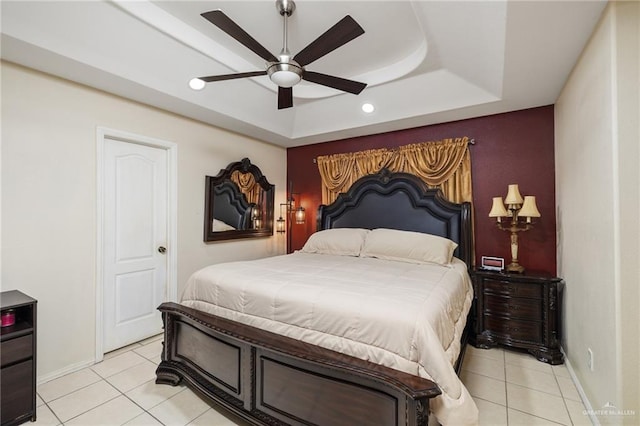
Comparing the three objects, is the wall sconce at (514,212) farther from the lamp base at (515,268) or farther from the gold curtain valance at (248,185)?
the gold curtain valance at (248,185)

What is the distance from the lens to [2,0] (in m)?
1.88

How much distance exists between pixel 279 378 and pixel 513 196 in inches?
111

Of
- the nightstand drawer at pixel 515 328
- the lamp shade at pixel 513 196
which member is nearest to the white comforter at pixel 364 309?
the nightstand drawer at pixel 515 328

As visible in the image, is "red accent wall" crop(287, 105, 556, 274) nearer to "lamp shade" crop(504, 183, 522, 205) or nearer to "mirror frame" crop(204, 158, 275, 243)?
"lamp shade" crop(504, 183, 522, 205)

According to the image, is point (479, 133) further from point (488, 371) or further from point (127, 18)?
point (127, 18)

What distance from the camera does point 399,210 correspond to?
3865mm

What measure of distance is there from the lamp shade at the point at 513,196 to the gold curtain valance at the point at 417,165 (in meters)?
0.48

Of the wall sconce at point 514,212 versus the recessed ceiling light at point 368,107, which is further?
the recessed ceiling light at point 368,107

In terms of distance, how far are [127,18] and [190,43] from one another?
48 cm

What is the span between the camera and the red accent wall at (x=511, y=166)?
315 cm

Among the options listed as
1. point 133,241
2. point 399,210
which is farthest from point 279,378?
point 399,210

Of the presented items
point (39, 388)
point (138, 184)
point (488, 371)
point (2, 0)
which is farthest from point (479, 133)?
point (39, 388)

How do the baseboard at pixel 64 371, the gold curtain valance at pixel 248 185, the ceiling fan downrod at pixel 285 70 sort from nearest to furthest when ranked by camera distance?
1. the ceiling fan downrod at pixel 285 70
2. the baseboard at pixel 64 371
3. the gold curtain valance at pixel 248 185

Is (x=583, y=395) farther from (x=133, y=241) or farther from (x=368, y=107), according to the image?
(x=133, y=241)
